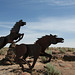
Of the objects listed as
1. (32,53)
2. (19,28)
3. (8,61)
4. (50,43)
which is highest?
(19,28)

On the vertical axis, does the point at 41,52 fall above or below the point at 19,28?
below

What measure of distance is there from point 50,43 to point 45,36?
56cm

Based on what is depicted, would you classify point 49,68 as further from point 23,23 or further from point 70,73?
point 23,23

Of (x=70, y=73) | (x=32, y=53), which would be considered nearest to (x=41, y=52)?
(x=32, y=53)

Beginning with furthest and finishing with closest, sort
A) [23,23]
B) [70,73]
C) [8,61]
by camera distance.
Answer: [8,61], [23,23], [70,73]

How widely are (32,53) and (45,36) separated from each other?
1346 mm

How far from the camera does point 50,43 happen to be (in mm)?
8109

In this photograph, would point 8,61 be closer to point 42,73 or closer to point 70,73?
point 42,73

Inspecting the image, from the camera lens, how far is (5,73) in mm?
8023

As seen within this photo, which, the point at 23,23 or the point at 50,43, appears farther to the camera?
the point at 23,23

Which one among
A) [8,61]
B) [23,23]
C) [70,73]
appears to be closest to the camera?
[70,73]

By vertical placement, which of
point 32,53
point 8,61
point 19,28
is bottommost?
point 8,61

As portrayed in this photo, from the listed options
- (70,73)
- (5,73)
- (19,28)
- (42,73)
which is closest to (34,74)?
(42,73)

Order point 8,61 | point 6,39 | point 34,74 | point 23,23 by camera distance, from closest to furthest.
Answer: point 34,74 → point 23,23 → point 6,39 → point 8,61
